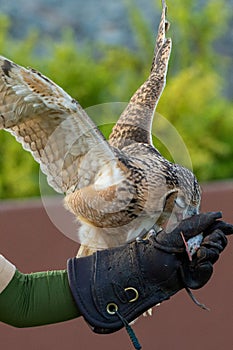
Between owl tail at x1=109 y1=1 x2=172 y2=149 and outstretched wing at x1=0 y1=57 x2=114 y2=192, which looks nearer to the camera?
outstretched wing at x1=0 y1=57 x2=114 y2=192

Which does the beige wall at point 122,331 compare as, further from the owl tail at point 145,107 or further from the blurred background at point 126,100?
the owl tail at point 145,107

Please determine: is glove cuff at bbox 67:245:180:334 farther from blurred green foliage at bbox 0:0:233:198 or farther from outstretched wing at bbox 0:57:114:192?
blurred green foliage at bbox 0:0:233:198

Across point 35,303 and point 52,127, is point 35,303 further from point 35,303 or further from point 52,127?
point 52,127

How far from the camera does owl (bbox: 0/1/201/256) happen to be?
122 inches

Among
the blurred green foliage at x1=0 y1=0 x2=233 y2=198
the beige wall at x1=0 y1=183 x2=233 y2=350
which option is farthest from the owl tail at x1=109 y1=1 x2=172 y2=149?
the blurred green foliage at x1=0 y1=0 x2=233 y2=198

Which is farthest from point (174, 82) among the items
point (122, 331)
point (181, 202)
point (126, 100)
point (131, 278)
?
point (131, 278)

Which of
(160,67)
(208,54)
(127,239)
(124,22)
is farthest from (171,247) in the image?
(124,22)

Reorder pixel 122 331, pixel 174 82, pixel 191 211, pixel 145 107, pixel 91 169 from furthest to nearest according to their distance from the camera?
pixel 174 82
pixel 122 331
pixel 145 107
pixel 91 169
pixel 191 211

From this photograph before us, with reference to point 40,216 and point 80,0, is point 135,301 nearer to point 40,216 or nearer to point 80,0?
point 40,216

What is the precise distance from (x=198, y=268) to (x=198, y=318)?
112 inches

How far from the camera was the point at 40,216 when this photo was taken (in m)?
5.35

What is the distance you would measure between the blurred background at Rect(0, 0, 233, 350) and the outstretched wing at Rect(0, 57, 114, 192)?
0.45 feet

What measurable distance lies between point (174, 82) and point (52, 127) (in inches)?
147

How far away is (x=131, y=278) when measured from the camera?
9.01 ft
